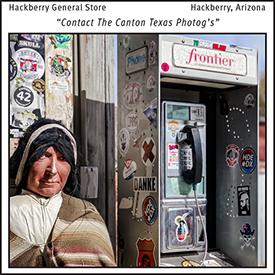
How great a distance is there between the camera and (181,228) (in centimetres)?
324

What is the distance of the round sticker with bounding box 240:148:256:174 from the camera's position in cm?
343

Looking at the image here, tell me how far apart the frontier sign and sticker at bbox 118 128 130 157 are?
0.76 m

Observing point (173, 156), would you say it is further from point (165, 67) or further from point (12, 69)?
point (12, 69)

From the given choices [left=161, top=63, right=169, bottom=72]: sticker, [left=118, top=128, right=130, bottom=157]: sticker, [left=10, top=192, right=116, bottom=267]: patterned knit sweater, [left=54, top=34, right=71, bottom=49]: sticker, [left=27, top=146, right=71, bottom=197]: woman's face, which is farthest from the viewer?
[left=118, top=128, right=130, bottom=157]: sticker

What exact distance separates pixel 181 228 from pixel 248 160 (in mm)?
920

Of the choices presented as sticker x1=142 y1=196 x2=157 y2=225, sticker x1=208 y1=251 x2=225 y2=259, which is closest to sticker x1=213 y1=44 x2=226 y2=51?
sticker x1=142 y1=196 x2=157 y2=225

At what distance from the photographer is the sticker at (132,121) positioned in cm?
316

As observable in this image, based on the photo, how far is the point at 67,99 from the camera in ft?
10.1

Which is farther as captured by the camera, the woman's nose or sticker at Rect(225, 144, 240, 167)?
sticker at Rect(225, 144, 240, 167)

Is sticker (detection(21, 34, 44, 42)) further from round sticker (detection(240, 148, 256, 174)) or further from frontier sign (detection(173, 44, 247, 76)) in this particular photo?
round sticker (detection(240, 148, 256, 174))

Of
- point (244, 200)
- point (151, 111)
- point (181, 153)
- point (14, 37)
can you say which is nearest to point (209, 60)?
point (151, 111)

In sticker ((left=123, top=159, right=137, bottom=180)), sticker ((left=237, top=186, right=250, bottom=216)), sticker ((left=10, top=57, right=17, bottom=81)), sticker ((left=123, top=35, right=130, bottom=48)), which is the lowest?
sticker ((left=237, top=186, right=250, bottom=216))
